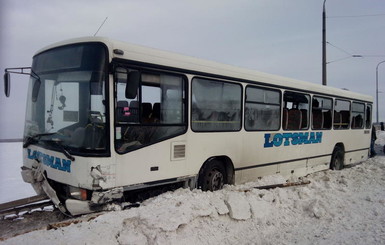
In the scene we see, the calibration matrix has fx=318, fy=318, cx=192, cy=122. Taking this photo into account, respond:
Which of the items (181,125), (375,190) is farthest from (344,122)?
(181,125)

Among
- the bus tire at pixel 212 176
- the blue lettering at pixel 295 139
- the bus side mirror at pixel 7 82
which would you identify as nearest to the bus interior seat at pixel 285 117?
the blue lettering at pixel 295 139

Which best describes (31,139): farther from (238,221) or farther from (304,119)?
(304,119)

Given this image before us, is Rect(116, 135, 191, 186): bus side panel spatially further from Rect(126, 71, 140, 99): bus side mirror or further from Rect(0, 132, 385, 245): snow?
Rect(126, 71, 140, 99): bus side mirror

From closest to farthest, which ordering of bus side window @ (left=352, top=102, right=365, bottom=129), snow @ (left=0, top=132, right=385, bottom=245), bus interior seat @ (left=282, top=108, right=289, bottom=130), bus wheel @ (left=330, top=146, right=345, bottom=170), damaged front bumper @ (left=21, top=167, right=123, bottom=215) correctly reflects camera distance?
snow @ (left=0, top=132, right=385, bottom=245), damaged front bumper @ (left=21, top=167, right=123, bottom=215), bus interior seat @ (left=282, top=108, right=289, bottom=130), bus wheel @ (left=330, top=146, right=345, bottom=170), bus side window @ (left=352, top=102, right=365, bottom=129)

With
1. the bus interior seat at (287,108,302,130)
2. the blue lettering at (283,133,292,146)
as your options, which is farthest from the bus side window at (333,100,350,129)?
the blue lettering at (283,133,292,146)

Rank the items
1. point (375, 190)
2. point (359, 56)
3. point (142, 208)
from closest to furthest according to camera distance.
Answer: point (142, 208) < point (375, 190) < point (359, 56)

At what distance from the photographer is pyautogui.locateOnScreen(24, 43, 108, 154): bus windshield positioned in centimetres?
471

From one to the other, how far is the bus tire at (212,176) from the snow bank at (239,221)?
80cm

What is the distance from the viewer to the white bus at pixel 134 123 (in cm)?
473

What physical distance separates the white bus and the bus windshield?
15 millimetres

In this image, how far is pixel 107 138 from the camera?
472 centimetres

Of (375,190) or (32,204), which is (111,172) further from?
(375,190)

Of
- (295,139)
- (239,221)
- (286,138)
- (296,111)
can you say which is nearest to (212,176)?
(239,221)

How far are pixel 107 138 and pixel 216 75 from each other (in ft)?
9.41
